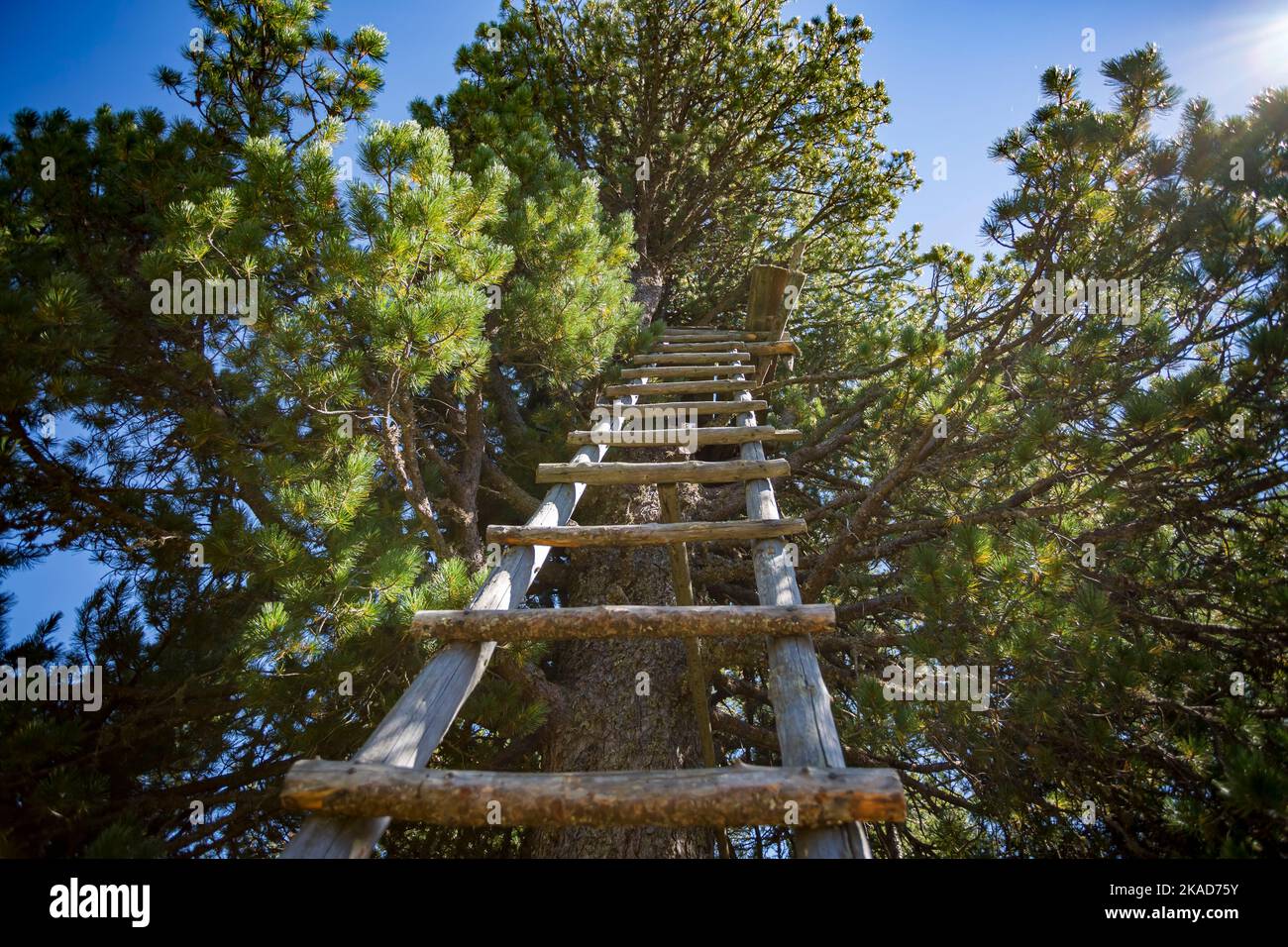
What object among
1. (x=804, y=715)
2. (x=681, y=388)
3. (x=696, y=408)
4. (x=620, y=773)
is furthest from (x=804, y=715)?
(x=681, y=388)

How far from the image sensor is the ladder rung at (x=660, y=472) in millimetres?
2725

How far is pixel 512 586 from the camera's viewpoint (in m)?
2.10

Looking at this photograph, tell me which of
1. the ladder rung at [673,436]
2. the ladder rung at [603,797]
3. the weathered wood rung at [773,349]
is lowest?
the ladder rung at [603,797]

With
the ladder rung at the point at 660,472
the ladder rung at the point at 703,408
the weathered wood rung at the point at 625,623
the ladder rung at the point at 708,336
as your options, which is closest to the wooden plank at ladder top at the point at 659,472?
the ladder rung at the point at 660,472

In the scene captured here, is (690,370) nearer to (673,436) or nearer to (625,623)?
(673,436)

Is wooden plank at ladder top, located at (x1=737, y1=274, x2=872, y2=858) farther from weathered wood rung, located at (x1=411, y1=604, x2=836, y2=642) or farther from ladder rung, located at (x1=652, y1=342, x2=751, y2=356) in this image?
ladder rung, located at (x1=652, y1=342, x2=751, y2=356)

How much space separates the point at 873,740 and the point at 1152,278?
8.18 ft

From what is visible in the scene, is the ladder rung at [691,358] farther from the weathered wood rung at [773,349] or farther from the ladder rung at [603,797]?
the ladder rung at [603,797]

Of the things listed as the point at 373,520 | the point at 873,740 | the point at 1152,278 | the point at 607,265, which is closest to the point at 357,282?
the point at 373,520

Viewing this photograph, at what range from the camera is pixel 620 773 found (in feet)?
4.04

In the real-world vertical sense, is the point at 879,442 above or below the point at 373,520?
above

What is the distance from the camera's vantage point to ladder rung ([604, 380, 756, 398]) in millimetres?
4070

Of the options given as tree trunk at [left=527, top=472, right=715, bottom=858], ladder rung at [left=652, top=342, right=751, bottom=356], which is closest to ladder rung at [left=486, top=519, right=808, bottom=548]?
tree trunk at [left=527, top=472, right=715, bottom=858]

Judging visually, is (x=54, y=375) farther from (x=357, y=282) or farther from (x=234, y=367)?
(x=357, y=282)
